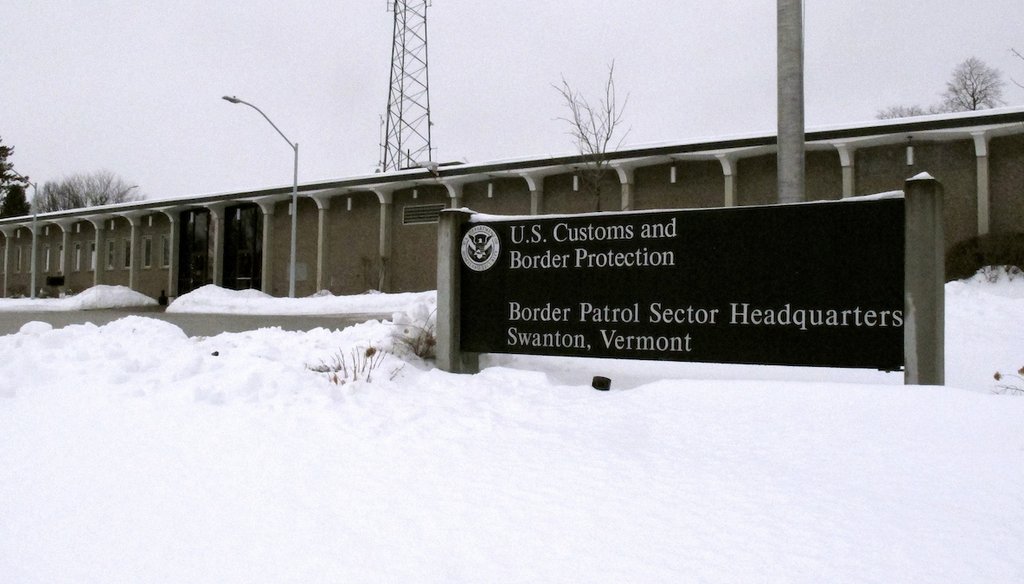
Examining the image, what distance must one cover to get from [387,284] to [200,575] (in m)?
25.2

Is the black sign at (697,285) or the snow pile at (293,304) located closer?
the black sign at (697,285)

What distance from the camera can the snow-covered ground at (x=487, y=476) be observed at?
2.52 meters

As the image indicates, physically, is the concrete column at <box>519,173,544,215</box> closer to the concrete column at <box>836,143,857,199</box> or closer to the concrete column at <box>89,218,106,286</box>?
the concrete column at <box>836,143,857,199</box>

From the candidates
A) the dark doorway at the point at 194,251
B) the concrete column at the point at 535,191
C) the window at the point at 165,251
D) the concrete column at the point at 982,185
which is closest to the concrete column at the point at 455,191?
the concrete column at the point at 535,191

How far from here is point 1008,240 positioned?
15.4m

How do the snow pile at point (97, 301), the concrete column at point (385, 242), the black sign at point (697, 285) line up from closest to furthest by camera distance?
the black sign at point (697, 285)
the snow pile at point (97, 301)
the concrete column at point (385, 242)

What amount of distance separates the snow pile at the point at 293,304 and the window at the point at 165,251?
1259 cm

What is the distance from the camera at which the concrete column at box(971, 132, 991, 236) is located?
16766 millimetres

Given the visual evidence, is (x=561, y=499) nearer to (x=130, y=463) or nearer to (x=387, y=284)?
(x=130, y=463)

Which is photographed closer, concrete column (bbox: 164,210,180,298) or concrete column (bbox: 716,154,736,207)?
concrete column (bbox: 716,154,736,207)

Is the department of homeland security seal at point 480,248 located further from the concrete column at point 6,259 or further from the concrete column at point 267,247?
the concrete column at point 6,259

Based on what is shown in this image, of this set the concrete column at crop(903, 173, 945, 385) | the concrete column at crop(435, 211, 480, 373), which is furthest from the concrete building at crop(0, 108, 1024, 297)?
the concrete column at crop(435, 211, 480, 373)

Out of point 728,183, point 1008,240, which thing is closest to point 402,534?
point 1008,240

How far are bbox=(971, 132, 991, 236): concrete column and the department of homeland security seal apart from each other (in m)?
16.2
